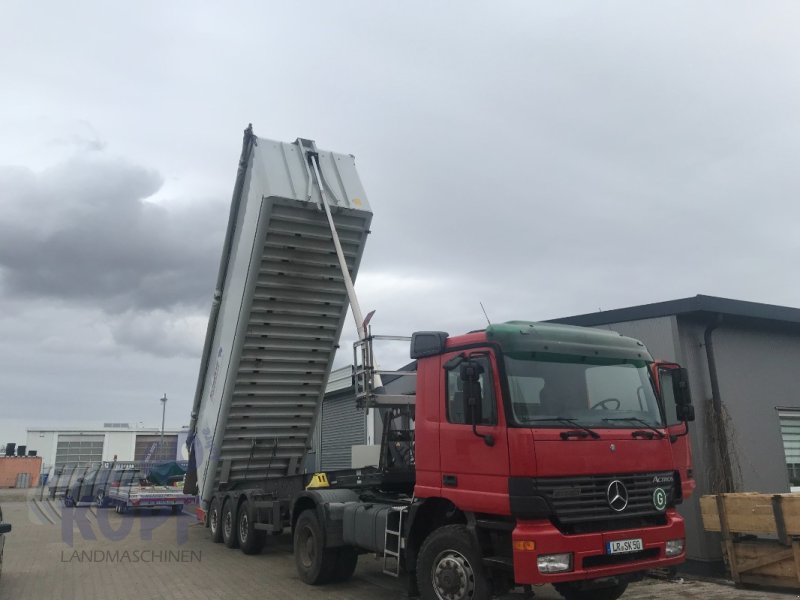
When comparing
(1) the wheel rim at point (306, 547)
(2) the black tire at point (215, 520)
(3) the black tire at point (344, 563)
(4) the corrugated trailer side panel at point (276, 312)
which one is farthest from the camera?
(2) the black tire at point (215, 520)

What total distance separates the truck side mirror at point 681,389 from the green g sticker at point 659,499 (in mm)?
1106

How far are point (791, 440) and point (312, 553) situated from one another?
7889 mm

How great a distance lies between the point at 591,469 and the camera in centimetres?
571

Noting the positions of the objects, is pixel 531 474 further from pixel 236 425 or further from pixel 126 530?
pixel 126 530

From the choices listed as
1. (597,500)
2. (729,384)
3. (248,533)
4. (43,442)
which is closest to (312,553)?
(248,533)

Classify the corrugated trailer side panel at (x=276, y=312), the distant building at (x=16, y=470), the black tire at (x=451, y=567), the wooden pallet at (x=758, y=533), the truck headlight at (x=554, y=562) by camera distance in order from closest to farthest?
the truck headlight at (x=554, y=562) → the black tire at (x=451, y=567) → the wooden pallet at (x=758, y=533) → the corrugated trailer side panel at (x=276, y=312) → the distant building at (x=16, y=470)

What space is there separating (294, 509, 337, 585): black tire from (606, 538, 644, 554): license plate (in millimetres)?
3830

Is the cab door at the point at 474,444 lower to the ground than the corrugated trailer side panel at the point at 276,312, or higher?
lower

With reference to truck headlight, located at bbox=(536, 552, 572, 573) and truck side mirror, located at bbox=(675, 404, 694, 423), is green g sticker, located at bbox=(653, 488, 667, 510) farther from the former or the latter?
truck headlight, located at bbox=(536, 552, 572, 573)

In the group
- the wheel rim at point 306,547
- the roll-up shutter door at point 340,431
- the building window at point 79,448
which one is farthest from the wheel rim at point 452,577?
the building window at point 79,448

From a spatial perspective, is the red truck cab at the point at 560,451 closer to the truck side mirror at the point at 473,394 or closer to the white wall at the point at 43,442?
the truck side mirror at the point at 473,394

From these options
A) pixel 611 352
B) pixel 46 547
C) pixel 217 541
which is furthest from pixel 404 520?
pixel 46 547

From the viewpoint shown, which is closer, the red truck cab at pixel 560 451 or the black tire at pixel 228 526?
the red truck cab at pixel 560 451

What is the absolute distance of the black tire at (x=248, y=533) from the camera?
34.4ft
